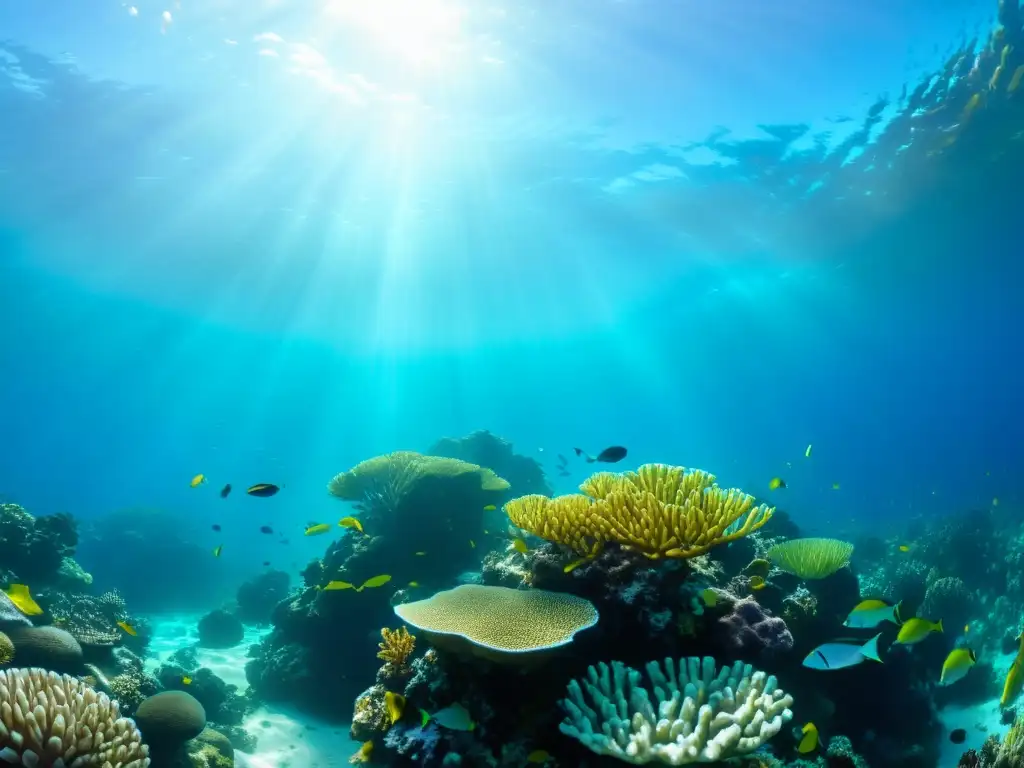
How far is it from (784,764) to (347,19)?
23.5m

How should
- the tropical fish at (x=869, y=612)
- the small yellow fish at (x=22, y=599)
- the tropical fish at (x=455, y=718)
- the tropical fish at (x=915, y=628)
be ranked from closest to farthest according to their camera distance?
the tropical fish at (x=455, y=718), the tropical fish at (x=915, y=628), the tropical fish at (x=869, y=612), the small yellow fish at (x=22, y=599)

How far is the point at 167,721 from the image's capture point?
6441 mm

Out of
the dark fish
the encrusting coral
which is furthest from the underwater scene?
the dark fish

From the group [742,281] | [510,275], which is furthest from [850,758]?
[742,281]

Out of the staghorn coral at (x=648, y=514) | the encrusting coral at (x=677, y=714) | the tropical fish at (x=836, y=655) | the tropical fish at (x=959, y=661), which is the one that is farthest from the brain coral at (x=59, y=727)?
the tropical fish at (x=959, y=661)

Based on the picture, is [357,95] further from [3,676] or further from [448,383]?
[448,383]

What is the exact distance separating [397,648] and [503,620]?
79.0 inches

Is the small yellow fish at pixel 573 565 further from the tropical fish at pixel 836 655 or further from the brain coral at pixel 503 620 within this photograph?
the tropical fish at pixel 836 655

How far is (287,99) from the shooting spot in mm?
23375

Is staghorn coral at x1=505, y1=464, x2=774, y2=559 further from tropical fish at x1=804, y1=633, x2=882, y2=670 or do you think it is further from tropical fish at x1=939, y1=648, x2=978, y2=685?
tropical fish at x1=939, y1=648, x2=978, y2=685

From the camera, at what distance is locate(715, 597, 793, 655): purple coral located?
4535 mm

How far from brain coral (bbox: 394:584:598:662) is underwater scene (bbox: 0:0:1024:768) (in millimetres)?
37

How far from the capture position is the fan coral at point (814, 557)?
6.79m

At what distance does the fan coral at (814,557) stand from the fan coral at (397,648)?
4859 millimetres
